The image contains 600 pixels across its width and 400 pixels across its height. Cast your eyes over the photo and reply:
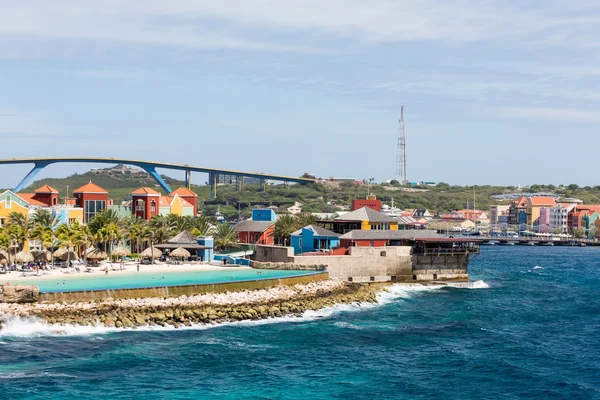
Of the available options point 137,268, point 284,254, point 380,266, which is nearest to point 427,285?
point 380,266

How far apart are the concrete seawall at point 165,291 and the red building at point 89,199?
3811 cm

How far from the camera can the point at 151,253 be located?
76688 mm

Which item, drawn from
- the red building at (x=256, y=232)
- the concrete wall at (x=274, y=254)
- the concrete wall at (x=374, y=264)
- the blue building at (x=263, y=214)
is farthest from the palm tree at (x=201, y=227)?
the concrete wall at (x=374, y=264)

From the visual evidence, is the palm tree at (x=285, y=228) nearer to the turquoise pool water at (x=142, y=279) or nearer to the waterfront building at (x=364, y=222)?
the waterfront building at (x=364, y=222)

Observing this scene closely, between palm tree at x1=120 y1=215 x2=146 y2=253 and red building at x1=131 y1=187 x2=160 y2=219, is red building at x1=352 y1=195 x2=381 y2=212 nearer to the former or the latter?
red building at x1=131 y1=187 x2=160 y2=219

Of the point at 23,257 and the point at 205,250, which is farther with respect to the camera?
the point at 205,250

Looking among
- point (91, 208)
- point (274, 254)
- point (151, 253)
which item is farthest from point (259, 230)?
point (151, 253)

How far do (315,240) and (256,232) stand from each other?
1734 centimetres

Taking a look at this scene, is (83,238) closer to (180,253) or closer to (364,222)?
(180,253)

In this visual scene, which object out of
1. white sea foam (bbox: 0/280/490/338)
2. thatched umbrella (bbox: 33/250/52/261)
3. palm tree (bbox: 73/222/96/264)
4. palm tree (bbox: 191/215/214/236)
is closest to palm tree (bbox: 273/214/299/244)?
palm tree (bbox: 191/215/214/236)

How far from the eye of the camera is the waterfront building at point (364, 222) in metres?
87.6

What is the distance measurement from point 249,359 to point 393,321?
16.6 meters

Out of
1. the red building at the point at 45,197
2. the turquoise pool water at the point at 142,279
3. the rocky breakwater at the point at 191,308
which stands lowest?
the rocky breakwater at the point at 191,308

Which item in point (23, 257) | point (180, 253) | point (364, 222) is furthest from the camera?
point (364, 222)
